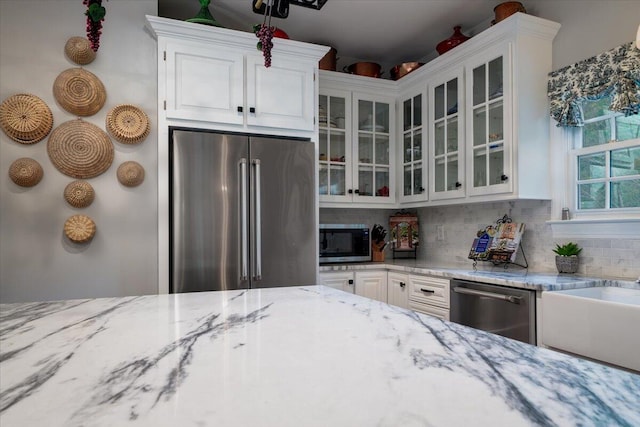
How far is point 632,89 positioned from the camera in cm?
206

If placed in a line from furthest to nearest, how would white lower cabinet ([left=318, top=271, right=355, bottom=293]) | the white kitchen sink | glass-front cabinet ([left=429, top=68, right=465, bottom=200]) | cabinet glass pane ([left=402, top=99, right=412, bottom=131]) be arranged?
cabinet glass pane ([left=402, top=99, right=412, bottom=131]), white lower cabinet ([left=318, top=271, right=355, bottom=293]), glass-front cabinet ([left=429, top=68, right=465, bottom=200]), the white kitchen sink

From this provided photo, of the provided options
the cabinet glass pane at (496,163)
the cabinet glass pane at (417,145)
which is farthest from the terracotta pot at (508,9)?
the cabinet glass pane at (417,145)

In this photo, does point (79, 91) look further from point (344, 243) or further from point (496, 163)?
point (496, 163)

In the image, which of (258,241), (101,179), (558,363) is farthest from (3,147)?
(558,363)

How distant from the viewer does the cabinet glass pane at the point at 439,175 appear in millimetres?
3180

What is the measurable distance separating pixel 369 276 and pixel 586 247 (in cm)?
149

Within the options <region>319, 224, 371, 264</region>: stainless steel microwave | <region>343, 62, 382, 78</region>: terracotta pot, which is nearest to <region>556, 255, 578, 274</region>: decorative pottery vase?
<region>319, 224, 371, 264</region>: stainless steel microwave

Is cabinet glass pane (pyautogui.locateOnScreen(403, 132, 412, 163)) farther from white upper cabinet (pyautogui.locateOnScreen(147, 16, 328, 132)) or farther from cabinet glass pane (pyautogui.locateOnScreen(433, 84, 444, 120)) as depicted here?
white upper cabinet (pyautogui.locateOnScreen(147, 16, 328, 132))

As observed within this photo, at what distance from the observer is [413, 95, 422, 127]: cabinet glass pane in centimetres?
345

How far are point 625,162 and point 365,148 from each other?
190 cm

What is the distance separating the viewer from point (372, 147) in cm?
365

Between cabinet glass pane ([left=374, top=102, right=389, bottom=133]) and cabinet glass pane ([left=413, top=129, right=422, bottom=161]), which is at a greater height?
cabinet glass pane ([left=374, top=102, right=389, bottom=133])

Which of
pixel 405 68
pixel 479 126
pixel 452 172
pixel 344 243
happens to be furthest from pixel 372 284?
pixel 405 68

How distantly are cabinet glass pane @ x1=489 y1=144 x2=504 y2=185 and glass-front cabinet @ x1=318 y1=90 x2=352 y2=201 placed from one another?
3.95 feet
